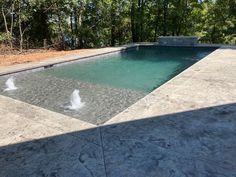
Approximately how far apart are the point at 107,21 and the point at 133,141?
40.7 feet

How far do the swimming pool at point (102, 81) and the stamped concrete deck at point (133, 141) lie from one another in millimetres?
613

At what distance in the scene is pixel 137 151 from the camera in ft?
8.83

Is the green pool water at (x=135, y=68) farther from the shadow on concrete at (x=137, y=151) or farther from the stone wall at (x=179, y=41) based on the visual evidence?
the shadow on concrete at (x=137, y=151)

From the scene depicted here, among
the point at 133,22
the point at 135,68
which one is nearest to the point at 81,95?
the point at 135,68

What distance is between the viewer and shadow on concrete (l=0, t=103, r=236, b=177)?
237 centimetres

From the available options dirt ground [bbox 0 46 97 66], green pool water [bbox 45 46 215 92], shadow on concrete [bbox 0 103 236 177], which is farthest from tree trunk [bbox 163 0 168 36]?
shadow on concrete [bbox 0 103 236 177]

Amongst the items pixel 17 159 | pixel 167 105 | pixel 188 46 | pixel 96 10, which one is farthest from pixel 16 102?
pixel 96 10

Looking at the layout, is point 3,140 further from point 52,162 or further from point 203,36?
point 203,36

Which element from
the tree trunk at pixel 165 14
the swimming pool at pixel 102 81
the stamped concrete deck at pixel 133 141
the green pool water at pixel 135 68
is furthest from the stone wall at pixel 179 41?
the stamped concrete deck at pixel 133 141

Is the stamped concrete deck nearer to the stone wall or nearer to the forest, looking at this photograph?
the stone wall

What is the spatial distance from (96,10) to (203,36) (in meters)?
8.56

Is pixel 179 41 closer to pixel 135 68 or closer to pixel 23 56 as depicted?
pixel 135 68

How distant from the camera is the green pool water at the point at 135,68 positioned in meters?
6.74

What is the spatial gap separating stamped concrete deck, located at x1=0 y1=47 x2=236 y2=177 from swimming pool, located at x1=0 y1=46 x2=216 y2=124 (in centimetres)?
61
